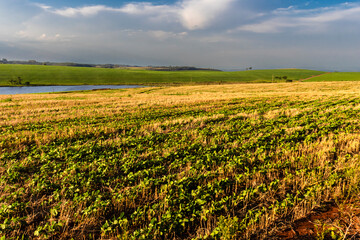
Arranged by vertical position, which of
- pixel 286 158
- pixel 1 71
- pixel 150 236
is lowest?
pixel 150 236

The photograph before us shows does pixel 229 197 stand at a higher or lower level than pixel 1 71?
lower

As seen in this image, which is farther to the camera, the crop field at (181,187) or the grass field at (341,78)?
the grass field at (341,78)

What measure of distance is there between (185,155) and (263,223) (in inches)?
163

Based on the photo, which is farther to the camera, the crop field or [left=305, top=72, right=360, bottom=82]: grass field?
[left=305, top=72, right=360, bottom=82]: grass field

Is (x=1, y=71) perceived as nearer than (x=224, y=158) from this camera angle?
No

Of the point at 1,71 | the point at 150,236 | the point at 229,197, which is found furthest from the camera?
the point at 1,71

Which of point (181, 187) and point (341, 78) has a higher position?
point (341, 78)

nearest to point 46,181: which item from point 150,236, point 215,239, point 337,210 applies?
point 150,236

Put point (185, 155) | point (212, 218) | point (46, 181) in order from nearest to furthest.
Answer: point (212, 218) → point (46, 181) → point (185, 155)

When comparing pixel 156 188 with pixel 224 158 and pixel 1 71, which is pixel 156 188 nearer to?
pixel 224 158

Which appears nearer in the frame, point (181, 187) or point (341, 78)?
point (181, 187)

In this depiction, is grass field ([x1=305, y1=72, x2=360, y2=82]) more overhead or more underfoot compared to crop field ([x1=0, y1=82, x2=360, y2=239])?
more overhead

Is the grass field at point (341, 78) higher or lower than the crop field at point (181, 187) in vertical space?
higher

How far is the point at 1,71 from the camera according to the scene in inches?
5556
